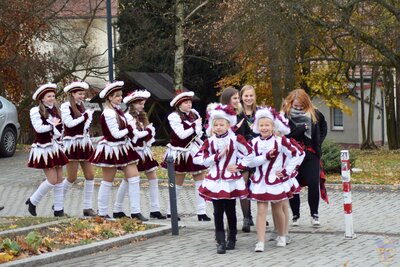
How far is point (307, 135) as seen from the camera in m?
13.5

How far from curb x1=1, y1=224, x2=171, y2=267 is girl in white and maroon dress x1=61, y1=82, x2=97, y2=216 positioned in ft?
6.82

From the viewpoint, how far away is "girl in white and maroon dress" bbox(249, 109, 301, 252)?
11.8 metres

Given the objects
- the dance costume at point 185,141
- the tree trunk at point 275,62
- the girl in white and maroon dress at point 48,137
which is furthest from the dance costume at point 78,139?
the tree trunk at point 275,62

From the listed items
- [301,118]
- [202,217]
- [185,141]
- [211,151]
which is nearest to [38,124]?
[185,141]

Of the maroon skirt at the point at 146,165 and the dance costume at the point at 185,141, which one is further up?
the dance costume at the point at 185,141

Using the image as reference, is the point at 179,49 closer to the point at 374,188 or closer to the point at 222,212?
the point at 374,188

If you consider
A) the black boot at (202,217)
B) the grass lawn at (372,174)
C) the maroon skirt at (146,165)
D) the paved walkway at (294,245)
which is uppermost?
the maroon skirt at (146,165)

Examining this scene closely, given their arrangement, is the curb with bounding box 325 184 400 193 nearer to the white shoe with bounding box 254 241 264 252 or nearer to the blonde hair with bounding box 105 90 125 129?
the blonde hair with bounding box 105 90 125 129

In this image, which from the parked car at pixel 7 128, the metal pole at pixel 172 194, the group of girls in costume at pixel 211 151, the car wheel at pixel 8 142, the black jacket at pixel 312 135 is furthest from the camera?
the car wheel at pixel 8 142

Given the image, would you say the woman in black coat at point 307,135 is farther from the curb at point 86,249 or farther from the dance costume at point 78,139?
the dance costume at point 78,139

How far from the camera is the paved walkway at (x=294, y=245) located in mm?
10891

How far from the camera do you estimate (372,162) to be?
27562mm

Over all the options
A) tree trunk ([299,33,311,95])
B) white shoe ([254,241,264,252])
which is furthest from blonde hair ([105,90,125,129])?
tree trunk ([299,33,311,95])

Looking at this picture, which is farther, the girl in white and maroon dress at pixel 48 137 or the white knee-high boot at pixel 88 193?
the white knee-high boot at pixel 88 193
